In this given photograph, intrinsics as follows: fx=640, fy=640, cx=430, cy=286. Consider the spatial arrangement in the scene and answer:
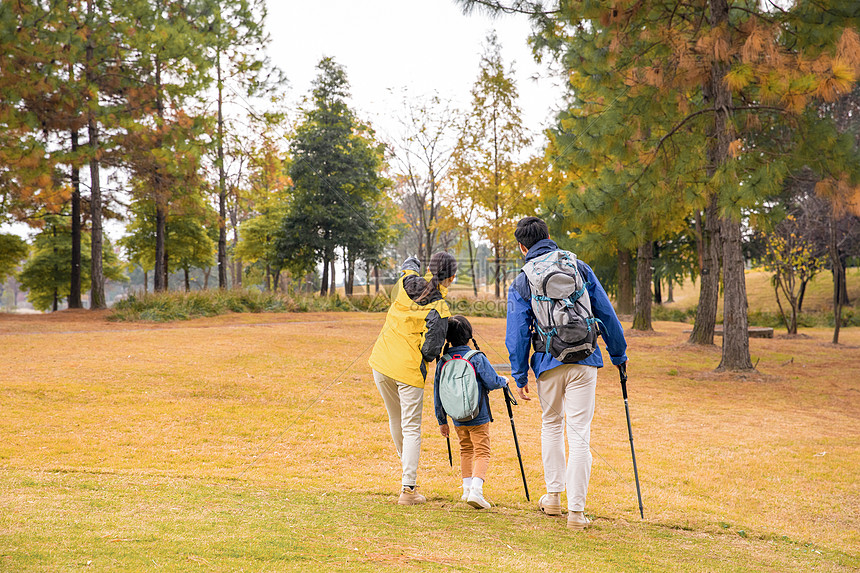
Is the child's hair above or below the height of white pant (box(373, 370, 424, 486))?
above

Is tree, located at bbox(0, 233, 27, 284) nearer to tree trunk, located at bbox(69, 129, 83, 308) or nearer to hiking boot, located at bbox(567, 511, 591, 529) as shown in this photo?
tree trunk, located at bbox(69, 129, 83, 308)

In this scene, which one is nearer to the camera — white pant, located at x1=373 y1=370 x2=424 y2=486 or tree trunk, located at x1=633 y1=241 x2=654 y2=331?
white pant, located at x1=373 y1=370 x2=424 y2=486

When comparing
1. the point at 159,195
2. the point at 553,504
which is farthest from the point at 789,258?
the point at 159,195

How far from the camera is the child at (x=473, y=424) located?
439cm

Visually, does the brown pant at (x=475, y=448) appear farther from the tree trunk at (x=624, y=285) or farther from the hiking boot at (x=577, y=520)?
the tree trunk at (x=624, y=285)

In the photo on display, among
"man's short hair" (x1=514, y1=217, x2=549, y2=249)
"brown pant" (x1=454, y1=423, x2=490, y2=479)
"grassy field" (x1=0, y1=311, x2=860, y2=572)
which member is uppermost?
"man's short hair" (x1=514, y1=217, x2=549, y2=249)

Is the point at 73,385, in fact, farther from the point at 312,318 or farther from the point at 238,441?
the point at 312,318

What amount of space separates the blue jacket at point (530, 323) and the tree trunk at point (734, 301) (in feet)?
28.9

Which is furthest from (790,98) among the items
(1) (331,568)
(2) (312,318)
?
(2) (312,318)

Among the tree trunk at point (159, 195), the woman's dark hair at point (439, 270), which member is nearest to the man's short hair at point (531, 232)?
the woman's dark hair at point (439, 270)

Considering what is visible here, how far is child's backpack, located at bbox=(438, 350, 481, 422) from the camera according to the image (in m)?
4.29

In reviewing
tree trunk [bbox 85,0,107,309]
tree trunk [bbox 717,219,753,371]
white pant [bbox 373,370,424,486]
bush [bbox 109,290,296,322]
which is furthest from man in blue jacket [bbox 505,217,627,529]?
tree trunk [bbox 85,0,107,309]

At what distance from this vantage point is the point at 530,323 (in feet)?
13.5

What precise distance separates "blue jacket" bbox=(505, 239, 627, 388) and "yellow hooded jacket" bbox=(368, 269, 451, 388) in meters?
0.48
